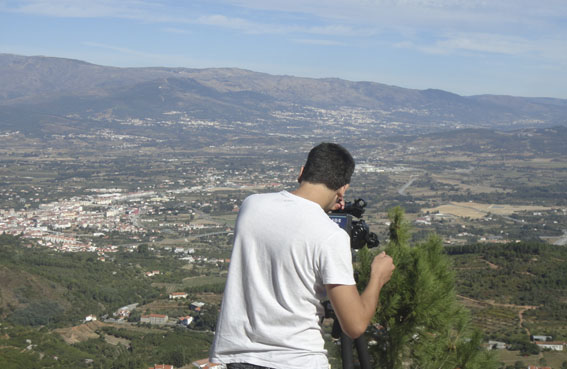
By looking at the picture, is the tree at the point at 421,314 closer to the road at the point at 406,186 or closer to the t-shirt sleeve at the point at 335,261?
the t-shirt sleeve at the point at 335,261

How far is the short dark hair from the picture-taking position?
2102 millimetres

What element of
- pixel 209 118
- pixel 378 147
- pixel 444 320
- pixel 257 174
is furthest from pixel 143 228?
pixel 209 118

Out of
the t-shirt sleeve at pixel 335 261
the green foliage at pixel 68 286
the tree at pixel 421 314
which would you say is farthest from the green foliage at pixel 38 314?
the t-shirt sleeve at pixel 335 261

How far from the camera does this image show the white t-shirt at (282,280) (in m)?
1.94

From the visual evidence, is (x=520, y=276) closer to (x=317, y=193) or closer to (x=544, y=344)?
(x=544, y=344)

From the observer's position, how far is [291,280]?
1.99 meters

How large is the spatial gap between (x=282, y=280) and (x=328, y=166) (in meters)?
0.40

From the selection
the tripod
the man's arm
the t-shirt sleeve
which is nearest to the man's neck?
the t-shirt sleeve

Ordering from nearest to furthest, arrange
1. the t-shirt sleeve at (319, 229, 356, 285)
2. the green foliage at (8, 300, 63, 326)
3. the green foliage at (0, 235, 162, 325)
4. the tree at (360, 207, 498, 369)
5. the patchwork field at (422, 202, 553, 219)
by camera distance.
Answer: the t-shirt sleeve at (319, 229, 356, 285) → the tree at (360, 207, 498, 369) → the green foliage at (8, 300, 63, 326) → the green foliage at (0, 235, 162, 325) → the patchwork field at (422, 202, 553, 219)

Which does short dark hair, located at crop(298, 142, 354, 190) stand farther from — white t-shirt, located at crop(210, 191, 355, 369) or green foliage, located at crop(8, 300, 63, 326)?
green foliage, located at crop(8, 300, 63, 326)

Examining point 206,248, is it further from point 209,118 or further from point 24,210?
point 209,118

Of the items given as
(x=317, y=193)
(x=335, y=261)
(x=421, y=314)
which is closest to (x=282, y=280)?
(x=335, y=261)

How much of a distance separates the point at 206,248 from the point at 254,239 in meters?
39.9

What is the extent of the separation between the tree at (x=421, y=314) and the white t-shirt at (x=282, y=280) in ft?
4.33
